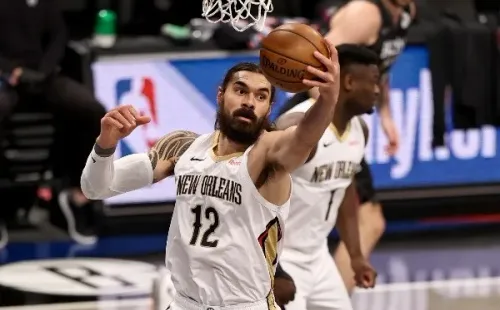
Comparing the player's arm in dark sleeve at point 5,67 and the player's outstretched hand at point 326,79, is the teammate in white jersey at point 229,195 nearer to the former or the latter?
the player's outstretched hand at point 326,79

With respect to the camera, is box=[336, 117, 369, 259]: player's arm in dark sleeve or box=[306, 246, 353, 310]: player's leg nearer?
box=[306, 246, 353, 310]: player's leg

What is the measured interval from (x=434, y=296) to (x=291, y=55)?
4124mm

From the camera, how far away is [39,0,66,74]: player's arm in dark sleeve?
385 inches

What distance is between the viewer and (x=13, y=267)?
8984 millimetres

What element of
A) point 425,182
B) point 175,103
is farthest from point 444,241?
point 175,103

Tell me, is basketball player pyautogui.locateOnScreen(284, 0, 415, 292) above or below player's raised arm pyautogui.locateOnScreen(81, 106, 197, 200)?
below

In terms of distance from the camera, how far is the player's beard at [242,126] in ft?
15.4

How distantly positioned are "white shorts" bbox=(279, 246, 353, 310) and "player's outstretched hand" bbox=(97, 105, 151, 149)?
62.2 inches

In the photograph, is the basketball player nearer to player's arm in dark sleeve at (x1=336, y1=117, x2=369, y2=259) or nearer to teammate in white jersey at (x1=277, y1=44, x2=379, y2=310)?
player's arm in dark sleeve at (x1=336, y1=117, x2=369, y2=259)

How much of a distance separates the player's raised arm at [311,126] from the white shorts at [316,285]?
1.46 meters

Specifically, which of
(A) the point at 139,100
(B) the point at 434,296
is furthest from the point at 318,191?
(A) the point at 139,100

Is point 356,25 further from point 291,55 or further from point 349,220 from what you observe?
point 291,55

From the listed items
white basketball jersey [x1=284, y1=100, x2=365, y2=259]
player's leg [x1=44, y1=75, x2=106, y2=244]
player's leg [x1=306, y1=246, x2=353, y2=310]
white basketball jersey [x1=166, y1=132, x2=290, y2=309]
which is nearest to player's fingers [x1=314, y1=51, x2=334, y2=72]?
white basketball jersey [x1=166, y1=132, x2=290, y2=309]

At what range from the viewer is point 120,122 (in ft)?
15.3
